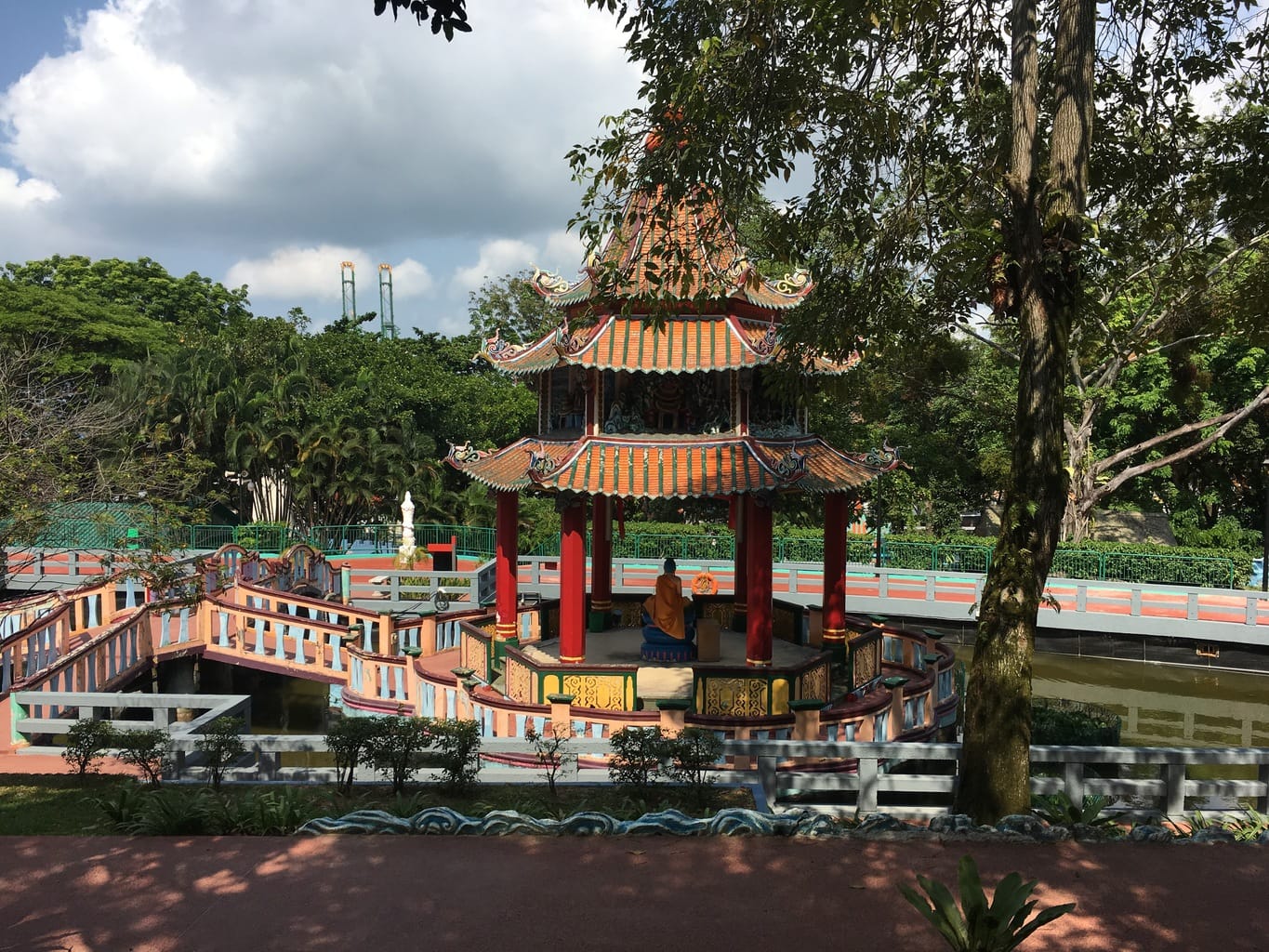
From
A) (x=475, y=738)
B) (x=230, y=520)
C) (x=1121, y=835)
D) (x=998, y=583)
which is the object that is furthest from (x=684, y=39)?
(x=230, y=520)

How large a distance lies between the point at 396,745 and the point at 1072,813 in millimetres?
6077

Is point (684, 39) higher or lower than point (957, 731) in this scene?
higher

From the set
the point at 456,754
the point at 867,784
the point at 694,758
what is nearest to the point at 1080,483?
the point at 867,784

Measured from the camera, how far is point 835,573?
1479 centimetres

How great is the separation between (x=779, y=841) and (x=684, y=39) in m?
7.85

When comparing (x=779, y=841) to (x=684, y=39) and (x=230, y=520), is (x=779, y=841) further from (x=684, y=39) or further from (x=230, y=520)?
(x=230, y=520)

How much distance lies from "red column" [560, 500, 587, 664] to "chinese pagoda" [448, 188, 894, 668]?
0.02 meters

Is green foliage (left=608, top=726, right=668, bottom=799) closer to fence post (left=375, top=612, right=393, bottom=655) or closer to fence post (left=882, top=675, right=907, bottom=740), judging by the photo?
fence post (left=882, top=675, right=907, bottom=740)

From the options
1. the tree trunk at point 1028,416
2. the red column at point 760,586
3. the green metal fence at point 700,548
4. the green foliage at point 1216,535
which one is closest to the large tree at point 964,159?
the tree trunk at point 1028,416

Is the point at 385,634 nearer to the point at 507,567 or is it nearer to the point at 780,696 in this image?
the point at 507,567

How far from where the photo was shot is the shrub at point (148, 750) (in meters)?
8.70

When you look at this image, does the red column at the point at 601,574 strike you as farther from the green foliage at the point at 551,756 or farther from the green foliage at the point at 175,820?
the green foliage at the point at 175,820

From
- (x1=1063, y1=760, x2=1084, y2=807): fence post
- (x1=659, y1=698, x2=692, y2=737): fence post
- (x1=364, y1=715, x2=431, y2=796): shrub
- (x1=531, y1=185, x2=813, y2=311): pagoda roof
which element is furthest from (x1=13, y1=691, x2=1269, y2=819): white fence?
(x1=531, y1=185, x2=813, y2=311): pagoda roof

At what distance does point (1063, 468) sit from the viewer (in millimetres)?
7926
